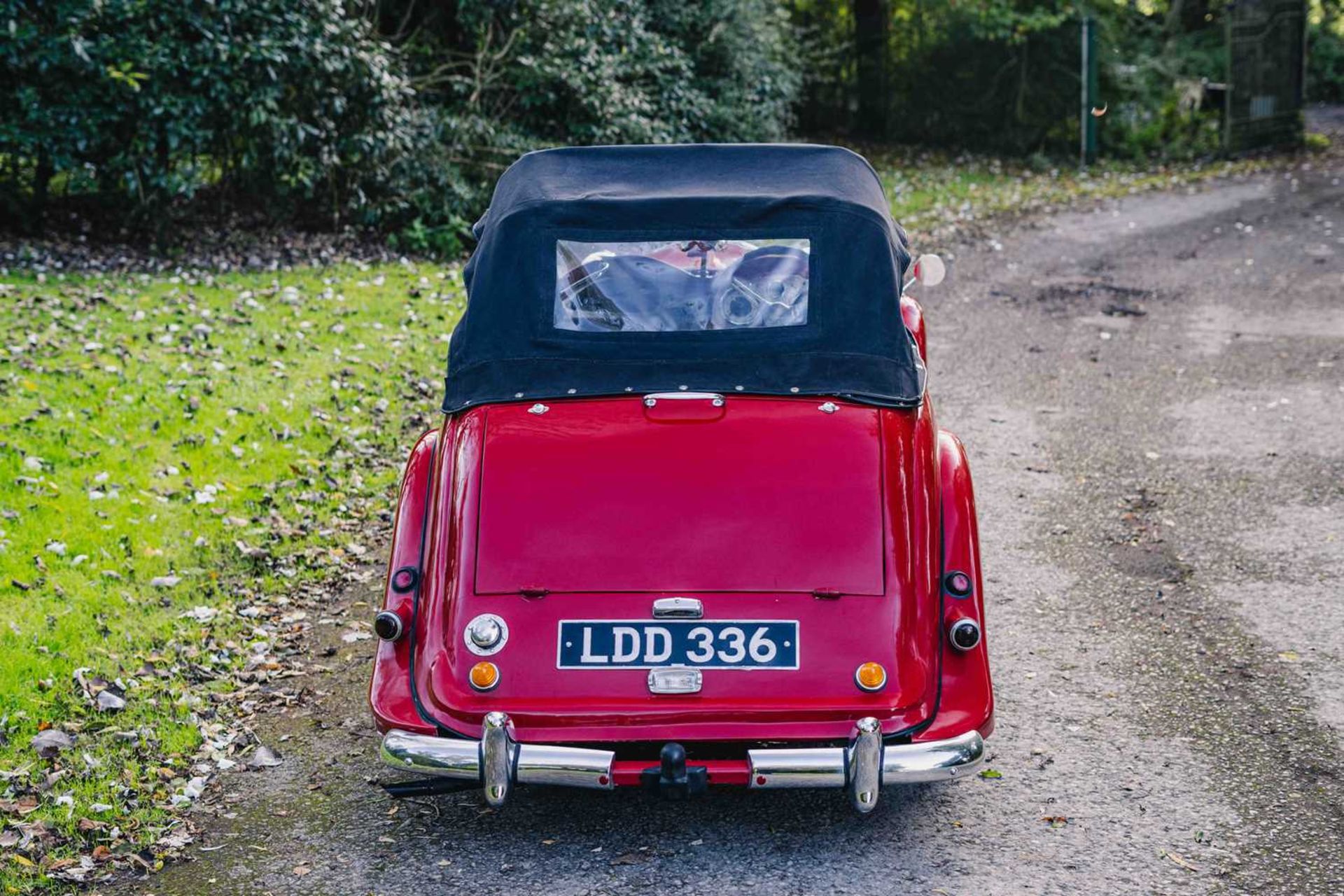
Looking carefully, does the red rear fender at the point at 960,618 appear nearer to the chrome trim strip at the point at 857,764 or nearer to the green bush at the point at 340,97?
the chrome trim strip at the point at 857,764

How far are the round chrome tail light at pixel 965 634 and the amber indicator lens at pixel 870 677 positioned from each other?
322mm

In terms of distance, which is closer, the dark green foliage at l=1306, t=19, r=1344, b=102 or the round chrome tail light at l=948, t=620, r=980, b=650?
the round chrome tail light at l=948, t=620, r=980, b=650

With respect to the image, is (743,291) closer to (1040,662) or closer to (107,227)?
(1040,662)

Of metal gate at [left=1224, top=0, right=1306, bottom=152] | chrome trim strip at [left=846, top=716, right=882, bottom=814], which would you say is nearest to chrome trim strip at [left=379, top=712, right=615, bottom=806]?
chrome trim strip at [left=846, top=716, right=882, bottom=814]

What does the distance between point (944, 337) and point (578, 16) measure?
6.19 metres

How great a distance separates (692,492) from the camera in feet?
14.9

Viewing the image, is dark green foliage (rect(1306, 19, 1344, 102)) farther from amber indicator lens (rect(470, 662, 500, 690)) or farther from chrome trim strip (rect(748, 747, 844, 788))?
amber indicator lens (rect(470, 662, 500, 690))

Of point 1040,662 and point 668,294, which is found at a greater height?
point 668,294

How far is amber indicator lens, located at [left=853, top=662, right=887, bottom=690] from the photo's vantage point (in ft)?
13.7

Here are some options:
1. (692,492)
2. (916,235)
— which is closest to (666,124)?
(916,235)

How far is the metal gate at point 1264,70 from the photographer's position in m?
19.4

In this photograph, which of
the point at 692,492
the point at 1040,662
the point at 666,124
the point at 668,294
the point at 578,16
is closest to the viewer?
the point at 692,492

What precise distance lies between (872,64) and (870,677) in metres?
19.6

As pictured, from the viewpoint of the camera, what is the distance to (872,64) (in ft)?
72.8
